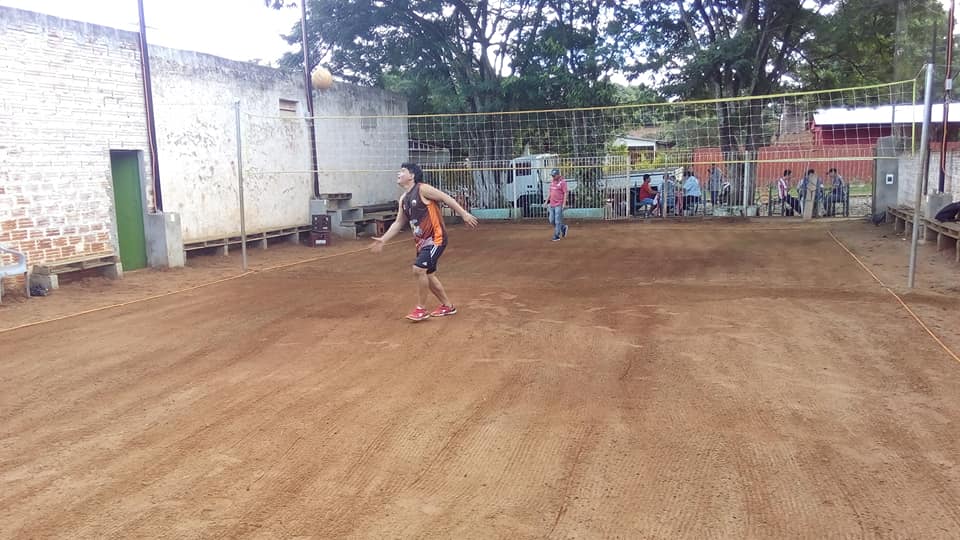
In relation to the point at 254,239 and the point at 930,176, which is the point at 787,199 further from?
the point at 254,239

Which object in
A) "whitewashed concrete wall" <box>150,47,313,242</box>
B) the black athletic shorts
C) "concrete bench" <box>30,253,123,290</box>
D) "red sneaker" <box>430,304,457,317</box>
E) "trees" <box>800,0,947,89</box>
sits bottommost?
"red sneaker" <box>430,304,457,317</box>

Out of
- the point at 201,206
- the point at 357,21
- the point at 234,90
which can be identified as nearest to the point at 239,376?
the point at 201,206

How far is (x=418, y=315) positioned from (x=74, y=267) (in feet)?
20.1

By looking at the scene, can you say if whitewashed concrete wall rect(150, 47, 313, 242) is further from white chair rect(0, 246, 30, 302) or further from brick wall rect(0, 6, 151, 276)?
white chair rect(0, 246, 30, 302)

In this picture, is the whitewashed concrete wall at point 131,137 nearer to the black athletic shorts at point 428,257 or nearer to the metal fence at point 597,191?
the metal fence at point 597,191

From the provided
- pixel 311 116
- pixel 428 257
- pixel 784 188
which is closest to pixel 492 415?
pixel 428 257

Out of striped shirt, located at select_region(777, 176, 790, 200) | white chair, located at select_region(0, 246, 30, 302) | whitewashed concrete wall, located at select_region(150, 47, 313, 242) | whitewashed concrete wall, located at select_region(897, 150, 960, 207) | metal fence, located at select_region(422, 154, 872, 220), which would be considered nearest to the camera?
white chair, located at select_region(0, 246, 30, 302)

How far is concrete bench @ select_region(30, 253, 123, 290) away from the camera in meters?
9.89

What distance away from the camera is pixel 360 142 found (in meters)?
19.3

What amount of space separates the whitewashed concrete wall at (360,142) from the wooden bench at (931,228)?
1104 centimetres

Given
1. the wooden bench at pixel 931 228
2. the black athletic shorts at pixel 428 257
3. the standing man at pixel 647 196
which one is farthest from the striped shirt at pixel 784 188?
the black athletic shorts at pixel 428 257

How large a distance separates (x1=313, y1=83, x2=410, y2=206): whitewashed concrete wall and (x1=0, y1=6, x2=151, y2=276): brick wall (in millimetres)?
5866

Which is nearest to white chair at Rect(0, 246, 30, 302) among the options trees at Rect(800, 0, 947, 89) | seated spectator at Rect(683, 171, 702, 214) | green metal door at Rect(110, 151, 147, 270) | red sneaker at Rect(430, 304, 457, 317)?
green metal door at Rect(110, 151, 147, 270)

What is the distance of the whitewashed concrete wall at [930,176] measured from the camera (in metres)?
12.9
